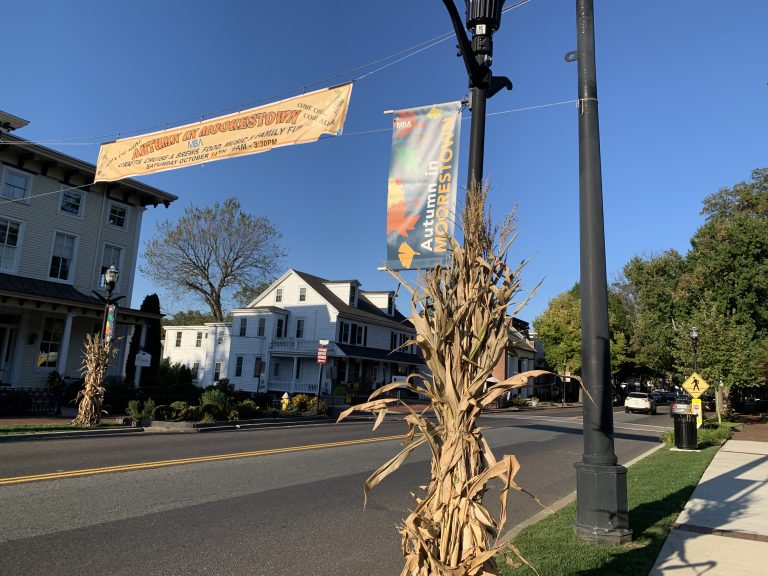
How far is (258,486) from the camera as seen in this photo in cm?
892

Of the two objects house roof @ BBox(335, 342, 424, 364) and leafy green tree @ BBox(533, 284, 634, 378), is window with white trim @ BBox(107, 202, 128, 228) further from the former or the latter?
leafy green tree @ BBox(533, 284, 634, 378)

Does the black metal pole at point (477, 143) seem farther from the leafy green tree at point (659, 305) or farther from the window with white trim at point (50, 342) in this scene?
the leafy green tree at point (659, 305)

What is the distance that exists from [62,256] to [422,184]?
78.5 ft

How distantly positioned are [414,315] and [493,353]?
1.69 feet

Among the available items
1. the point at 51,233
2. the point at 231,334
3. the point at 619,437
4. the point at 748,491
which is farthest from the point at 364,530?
the point at 231,334

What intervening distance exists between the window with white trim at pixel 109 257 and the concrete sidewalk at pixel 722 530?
25450 mm

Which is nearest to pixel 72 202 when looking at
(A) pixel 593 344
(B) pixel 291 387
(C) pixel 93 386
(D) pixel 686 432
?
(C) pixel 93 386

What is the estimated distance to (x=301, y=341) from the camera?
134 ft

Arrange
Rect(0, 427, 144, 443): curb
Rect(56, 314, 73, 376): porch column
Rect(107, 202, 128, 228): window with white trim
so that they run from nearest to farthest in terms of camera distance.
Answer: Rect(0, 427, 144, 443): curb < Rect(56, 314, 73, 376): porch column < Rect(107, 202, 128, 228): window with white trim

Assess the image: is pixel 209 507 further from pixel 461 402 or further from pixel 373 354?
pixel 373 354

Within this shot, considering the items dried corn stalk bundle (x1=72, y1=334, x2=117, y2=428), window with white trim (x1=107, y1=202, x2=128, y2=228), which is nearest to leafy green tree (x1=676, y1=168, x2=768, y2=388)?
dried corn stalk bundle (x1=72, y1=334, x2=117, y2=428)

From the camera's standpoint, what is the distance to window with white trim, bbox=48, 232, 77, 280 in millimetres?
24812

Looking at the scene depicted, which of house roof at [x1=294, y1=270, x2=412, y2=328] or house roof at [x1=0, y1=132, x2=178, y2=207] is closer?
house roof at [x1=0, y1=132, x2=178, y2=207]

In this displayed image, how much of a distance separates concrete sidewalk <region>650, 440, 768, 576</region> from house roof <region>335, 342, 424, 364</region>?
2712 cm
